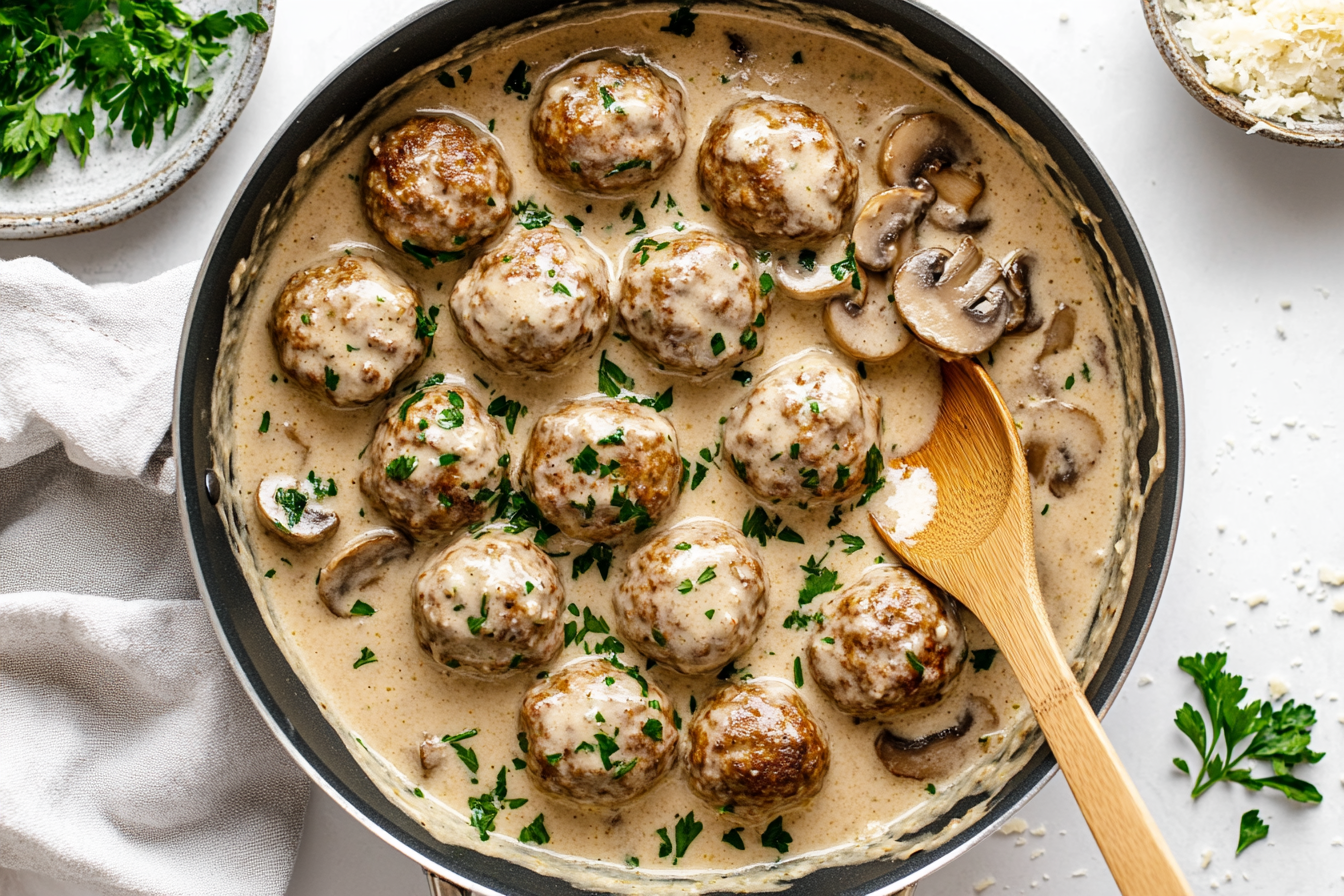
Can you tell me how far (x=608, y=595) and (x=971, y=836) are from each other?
4.43 ft

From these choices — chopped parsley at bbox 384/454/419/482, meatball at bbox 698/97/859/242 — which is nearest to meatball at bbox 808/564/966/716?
meatball at bbox 698/97/859/242

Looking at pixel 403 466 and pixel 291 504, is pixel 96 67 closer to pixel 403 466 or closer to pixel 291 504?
pixel 291 504

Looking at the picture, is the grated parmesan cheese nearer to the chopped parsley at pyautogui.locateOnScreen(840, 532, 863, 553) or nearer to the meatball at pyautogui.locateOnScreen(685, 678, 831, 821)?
the chopped parsley at pyautogui.locateOnScreen(840, 532, 863, 553)

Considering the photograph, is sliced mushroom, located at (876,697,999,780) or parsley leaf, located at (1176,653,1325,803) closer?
sliced mushroom, located at (876,697,999,780)

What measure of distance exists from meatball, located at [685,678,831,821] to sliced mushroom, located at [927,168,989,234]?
1611mm

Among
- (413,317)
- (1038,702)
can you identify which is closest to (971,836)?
(1038,702)

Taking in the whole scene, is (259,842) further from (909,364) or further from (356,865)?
(909,364)

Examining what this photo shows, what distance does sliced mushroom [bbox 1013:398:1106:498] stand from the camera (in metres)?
3.61

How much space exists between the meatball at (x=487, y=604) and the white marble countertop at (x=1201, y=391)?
1.06 meters

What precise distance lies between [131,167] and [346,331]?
53.2 inches

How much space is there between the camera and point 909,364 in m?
3.61

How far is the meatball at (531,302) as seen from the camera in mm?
3213

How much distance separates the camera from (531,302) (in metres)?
3.20

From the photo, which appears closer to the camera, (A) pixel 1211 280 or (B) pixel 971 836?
(B) pixel 971 836
